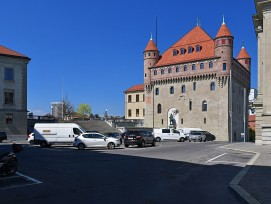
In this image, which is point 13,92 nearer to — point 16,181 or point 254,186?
point 16,181

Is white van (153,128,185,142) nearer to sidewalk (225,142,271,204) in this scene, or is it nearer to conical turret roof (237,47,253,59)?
sidewalk (225,142,271,204)

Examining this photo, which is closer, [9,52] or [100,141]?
[100,141]

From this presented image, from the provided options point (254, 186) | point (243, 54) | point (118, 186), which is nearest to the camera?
point (254, 186)

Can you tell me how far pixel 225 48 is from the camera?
2926 inches

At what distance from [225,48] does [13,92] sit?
4292cm

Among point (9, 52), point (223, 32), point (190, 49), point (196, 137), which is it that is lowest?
point (196, 137)

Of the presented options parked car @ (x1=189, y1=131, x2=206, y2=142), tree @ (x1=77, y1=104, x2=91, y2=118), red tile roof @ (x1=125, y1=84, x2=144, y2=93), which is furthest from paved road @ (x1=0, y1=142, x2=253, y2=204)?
tree @ (x1=77, y1=104, x2=91, y2=118)

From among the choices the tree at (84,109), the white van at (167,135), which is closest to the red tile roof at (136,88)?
the tree at (84,109)

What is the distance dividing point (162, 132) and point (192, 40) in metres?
38.5

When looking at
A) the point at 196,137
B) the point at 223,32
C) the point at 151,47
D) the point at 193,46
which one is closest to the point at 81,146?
the point at 196,137

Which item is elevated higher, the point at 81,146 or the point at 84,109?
the point at 84,109

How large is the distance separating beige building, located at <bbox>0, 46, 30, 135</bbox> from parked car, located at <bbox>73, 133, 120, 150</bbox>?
2849cm

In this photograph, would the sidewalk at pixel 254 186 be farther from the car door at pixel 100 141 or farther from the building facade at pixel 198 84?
the building facade at pixel 198 84

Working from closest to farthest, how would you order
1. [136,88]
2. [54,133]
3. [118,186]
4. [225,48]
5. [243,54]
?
[118,186]
[54,133]
[225,48]
[243,54]
[136,88]
